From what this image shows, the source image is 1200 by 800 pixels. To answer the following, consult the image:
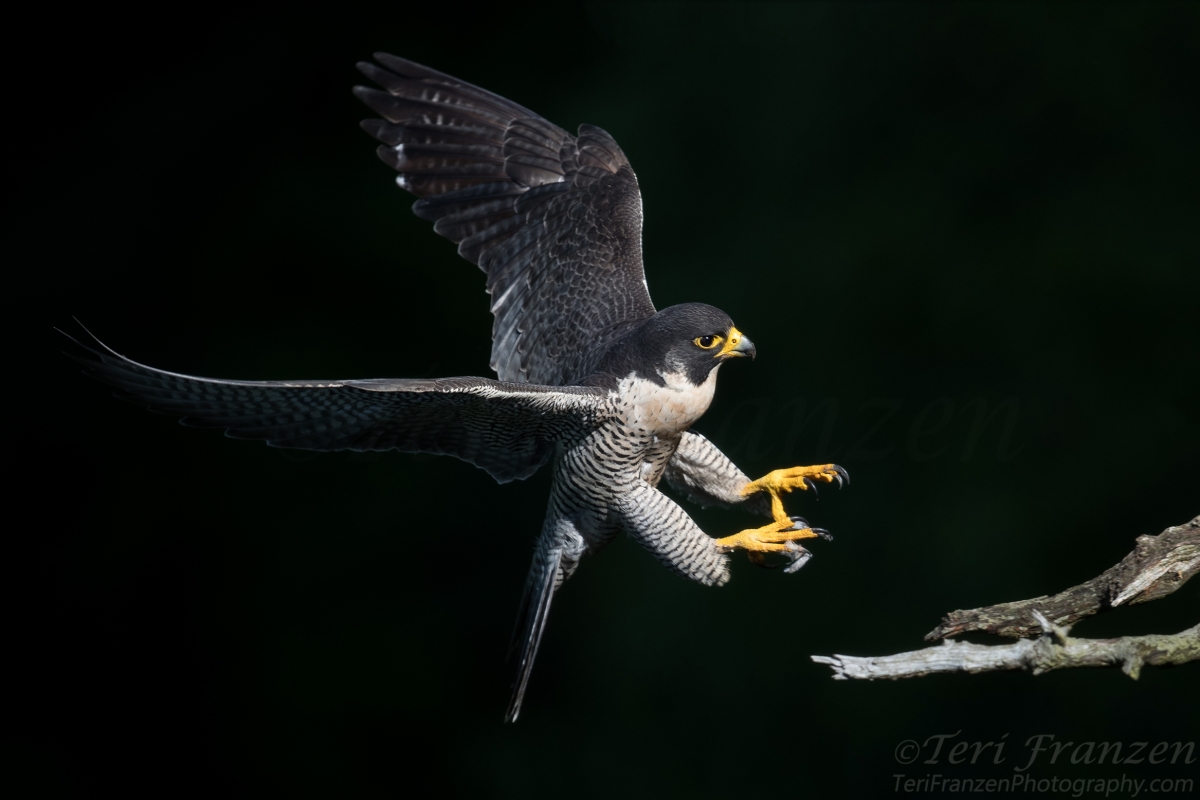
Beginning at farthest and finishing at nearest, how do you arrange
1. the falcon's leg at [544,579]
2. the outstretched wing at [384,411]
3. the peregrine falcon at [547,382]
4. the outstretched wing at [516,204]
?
the outstretched wing at [516,204] < the falcon's leg at [544,579] < the peregrine falcon at [547,382] < the outstretched wing at [384,411]

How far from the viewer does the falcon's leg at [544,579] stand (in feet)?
7.85

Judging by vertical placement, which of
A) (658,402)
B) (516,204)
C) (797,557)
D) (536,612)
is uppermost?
(516,204)

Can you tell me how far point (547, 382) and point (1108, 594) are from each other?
1439 mm

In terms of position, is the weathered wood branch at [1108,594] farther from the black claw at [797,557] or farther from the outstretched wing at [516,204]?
the outstretched wing at [516,204]

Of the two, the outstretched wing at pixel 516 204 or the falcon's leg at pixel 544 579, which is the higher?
the outstretched wing at pixel 516 204

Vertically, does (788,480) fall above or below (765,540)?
above

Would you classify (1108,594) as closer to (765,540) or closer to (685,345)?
(765,540)

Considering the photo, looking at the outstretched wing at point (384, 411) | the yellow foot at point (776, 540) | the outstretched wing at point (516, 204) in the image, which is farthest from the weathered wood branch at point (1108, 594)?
the outstretched wing at point (516, 204)

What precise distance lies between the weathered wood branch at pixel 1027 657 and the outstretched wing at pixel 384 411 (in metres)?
0.84

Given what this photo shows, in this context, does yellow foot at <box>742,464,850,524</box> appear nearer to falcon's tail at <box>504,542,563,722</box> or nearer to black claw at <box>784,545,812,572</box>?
black claw at <box>784,545,812,572</box>

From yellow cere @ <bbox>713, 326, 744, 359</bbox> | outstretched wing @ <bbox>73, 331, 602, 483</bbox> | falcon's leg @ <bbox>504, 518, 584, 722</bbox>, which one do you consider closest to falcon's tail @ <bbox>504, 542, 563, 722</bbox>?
falcon's leg @ <bbox>504, 518, 584, 722</bbox>

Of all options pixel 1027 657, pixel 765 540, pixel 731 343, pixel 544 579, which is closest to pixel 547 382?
pixel 544 579

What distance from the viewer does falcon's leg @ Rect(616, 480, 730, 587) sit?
2182mm

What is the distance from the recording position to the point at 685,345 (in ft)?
6.86
